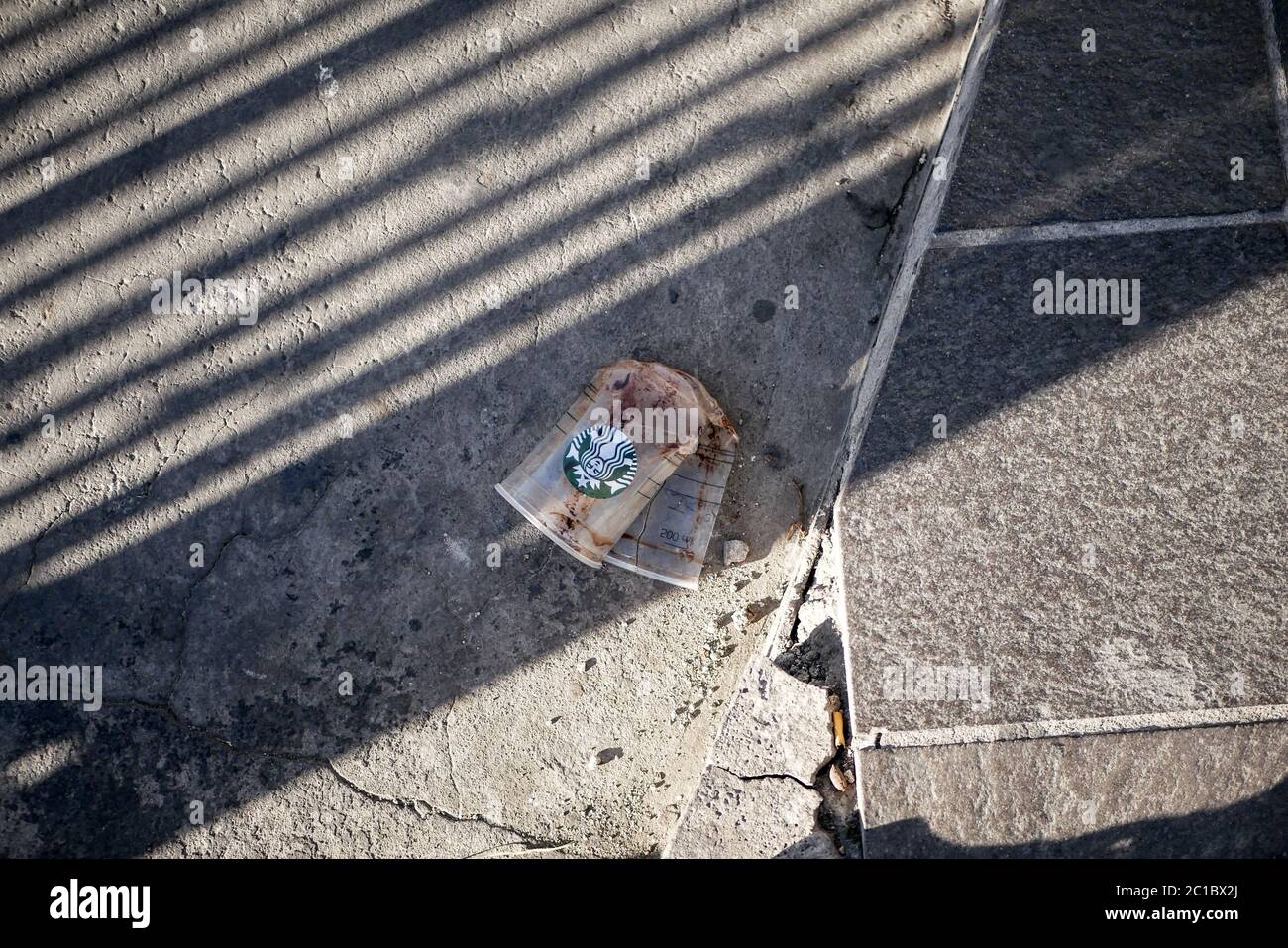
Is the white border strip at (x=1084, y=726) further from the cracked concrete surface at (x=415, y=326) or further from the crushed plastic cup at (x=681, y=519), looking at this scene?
the crushed plastic cup at (x=681, y=519)

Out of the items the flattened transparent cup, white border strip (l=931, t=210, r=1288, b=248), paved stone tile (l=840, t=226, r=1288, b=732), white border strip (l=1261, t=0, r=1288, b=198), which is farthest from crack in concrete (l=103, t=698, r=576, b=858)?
white border strip (l=1261, t=0, r=1288, b=198)

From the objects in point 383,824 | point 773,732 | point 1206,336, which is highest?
point 1206,336

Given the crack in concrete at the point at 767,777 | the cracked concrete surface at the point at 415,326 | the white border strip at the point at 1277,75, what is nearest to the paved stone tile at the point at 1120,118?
the white border strip at the point at 1277,75

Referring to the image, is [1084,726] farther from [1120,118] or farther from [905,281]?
[1120,118]

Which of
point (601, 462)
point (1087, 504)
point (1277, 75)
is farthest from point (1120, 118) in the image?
point (601, 462)

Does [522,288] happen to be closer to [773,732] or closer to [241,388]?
[241,388]

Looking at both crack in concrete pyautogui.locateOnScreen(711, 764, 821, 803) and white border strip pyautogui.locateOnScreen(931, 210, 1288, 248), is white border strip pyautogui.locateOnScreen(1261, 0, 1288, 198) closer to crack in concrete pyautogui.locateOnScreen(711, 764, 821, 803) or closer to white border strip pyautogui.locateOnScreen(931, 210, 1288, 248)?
white border strip pyautogui.locateOnScreen(931, 210, 1288, 248)

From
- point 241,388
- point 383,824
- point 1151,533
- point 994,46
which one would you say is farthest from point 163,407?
point 1151,533
